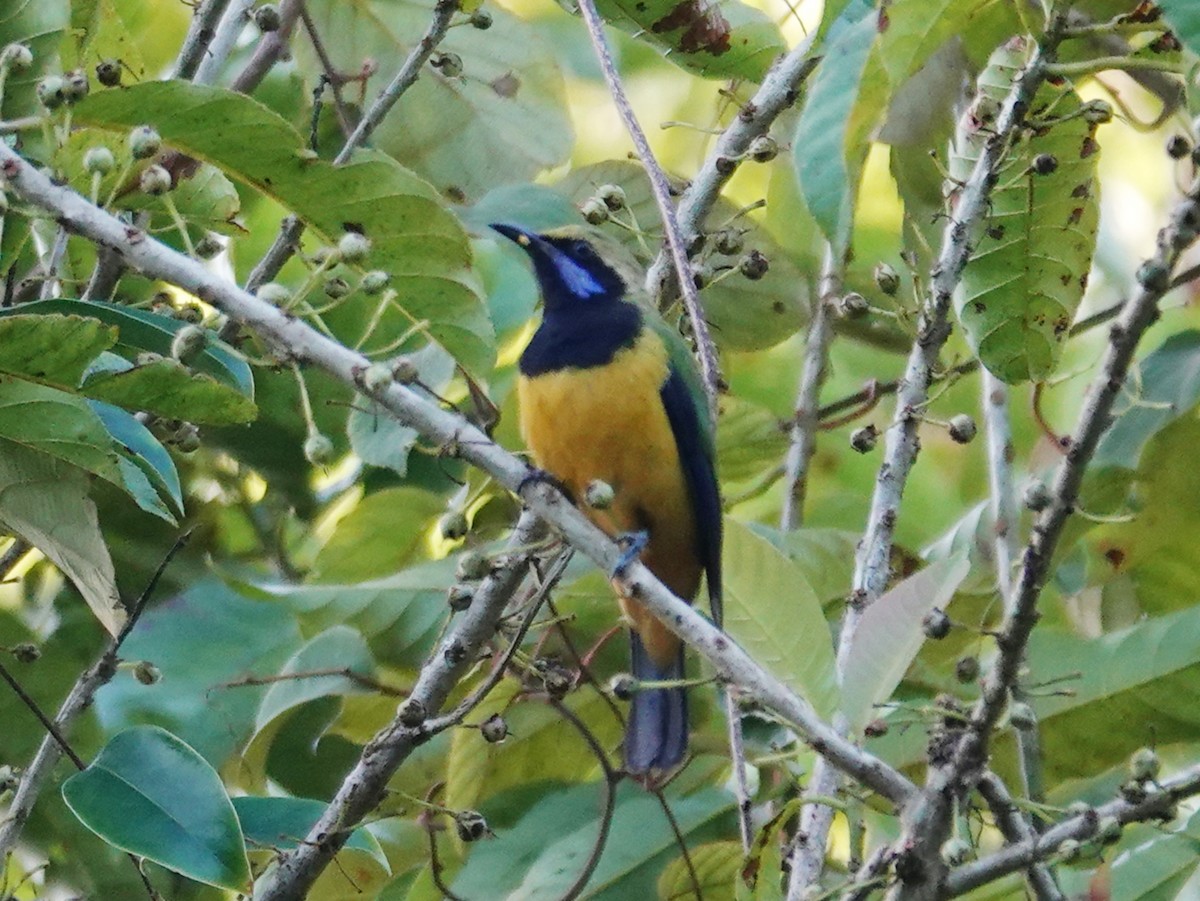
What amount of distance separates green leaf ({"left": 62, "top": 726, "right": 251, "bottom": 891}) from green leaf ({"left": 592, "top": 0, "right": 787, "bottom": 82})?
1768 millimetres

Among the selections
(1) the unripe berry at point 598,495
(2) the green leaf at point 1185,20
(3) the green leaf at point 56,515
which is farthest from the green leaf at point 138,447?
(2) the green leaf at point 1185,20

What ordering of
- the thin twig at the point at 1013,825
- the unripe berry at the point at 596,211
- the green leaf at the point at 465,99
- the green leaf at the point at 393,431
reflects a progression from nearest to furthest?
the thin twig at the point at 1013,825 < the unripe berry at the point at 596,211 < the green leaf at the point at 393,431 < the green leaf at the point at 465,99

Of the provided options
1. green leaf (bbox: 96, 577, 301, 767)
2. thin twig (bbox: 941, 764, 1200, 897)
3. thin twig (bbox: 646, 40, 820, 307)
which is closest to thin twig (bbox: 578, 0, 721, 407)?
thin twig (bbox: 646, 40, 820, 307)

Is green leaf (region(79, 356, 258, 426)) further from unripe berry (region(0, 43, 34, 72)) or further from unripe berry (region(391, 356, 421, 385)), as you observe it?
unripe berry (region(0, 43, 34, 72))

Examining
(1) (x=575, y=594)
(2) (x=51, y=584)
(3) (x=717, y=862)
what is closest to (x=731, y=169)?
(1) (x=575, y=594)

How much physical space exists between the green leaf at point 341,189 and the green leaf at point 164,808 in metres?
0.78

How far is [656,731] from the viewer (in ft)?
12.0

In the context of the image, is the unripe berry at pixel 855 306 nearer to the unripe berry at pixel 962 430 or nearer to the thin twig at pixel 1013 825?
the unripe berry at pixel 962 430

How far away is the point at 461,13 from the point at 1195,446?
175 cm

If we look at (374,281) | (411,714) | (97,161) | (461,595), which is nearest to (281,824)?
(411,714)

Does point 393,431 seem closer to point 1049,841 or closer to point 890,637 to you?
point 890,637

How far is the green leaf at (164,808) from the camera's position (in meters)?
2.48

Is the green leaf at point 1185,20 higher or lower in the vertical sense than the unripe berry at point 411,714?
higher

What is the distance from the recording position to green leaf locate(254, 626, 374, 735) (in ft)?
11.0
